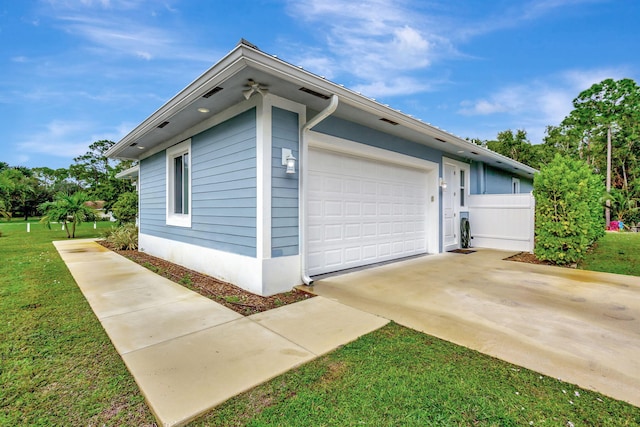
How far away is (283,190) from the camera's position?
4285 millimetres

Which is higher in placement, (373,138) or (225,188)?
(373,138)

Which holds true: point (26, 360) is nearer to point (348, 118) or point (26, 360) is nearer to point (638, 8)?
point (348, 118)

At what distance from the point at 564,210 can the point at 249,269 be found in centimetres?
635

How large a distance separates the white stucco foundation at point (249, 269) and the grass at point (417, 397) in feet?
6.29

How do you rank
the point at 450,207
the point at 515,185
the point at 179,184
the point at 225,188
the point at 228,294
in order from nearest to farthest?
the point at 228,294
the point at 225,188
the point at 179,184
the point at 450,207
the point at 515,185

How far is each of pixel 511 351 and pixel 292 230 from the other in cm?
293

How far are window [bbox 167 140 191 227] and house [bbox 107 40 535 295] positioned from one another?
0.09 ft

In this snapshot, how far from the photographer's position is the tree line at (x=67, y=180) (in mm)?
20553

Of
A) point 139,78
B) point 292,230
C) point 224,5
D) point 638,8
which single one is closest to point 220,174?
point 292,230

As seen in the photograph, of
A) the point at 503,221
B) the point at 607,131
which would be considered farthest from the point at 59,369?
the point at 607,131

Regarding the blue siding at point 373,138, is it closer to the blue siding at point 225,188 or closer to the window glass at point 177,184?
the blue siding at point 225,188

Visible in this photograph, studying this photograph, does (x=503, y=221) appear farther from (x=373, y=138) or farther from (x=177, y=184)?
(x=177, y=184)

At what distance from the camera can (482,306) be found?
360 centimetres

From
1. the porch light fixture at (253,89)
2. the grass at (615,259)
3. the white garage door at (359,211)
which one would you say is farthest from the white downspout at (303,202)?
the grass at (615,259)
